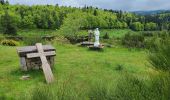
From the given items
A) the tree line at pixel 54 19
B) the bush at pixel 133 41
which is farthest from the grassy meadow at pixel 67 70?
the tree line at pixel 54 19

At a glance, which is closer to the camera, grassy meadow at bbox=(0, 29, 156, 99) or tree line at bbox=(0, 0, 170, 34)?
grassy meadow at bbox=(0, 29, 156, 99)

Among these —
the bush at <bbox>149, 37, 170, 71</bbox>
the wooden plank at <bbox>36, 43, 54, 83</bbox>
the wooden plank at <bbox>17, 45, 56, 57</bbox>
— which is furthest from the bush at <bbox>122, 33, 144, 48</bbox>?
the bush at <bbox>149, 37, 170, 71</bbox>

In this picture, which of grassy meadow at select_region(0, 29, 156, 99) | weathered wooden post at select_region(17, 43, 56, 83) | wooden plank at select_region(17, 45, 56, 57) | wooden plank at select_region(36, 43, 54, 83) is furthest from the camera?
wooden plank at select_region(17, 45, 56, 57)

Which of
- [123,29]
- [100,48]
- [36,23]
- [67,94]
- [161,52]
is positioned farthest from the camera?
[123,29]

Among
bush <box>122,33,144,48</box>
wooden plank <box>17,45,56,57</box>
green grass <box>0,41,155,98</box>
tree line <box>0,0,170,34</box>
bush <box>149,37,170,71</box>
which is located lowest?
tree line <box>0,0,170,34</box>

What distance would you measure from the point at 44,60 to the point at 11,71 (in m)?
1.26

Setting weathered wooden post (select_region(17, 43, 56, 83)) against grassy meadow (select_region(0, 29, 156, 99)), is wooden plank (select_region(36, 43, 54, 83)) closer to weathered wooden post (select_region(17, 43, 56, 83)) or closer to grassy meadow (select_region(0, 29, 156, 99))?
weathered wooden post (select_region(17, 43, 56, 83))

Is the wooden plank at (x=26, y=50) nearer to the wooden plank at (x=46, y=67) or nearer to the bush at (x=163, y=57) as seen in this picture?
the wooden plank at (x=46, y=67)

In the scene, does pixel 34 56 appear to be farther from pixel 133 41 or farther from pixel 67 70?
pixel 133 41

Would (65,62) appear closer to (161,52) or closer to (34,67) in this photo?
(34,67)

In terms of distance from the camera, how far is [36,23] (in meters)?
91.7

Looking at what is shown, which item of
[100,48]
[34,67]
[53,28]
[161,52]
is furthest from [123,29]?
[161,52]

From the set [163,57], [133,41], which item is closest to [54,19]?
[133,41]

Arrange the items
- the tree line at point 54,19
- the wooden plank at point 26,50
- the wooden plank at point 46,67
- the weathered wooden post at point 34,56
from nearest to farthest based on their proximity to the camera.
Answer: the wooden plank at point 46,67 → the weathered wooden post at point 34,56 → the wooden plank at point 26,50 → the tree line at point 54,19
